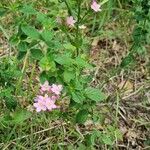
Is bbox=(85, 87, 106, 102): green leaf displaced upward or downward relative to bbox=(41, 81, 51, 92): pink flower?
downward

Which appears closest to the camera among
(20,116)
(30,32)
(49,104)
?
(30,32)

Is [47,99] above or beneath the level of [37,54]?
beneath

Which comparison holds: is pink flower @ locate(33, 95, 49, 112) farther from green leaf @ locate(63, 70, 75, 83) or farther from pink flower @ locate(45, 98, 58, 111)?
green leaf @ locate(63, 70, 75, 83)

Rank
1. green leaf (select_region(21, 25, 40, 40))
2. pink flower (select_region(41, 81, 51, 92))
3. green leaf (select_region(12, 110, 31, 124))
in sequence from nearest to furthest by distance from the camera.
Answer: green leaf (select_region(21, 25, 40, 40)), pink flower (select_region(41, 81, 51, 92)), green leaf (select_region(12, 110, 31, 124))

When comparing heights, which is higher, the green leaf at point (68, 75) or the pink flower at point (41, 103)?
the green leaf at point (68, 75)

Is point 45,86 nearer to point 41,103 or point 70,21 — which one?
point 41,103

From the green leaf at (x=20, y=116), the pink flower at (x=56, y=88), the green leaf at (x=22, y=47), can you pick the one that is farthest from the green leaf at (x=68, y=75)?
the green leaf at (x=20, y=116)

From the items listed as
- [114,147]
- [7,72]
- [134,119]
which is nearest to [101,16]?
[134,119]

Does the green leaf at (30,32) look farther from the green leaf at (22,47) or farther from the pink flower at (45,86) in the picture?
the pink flower at (45,86)

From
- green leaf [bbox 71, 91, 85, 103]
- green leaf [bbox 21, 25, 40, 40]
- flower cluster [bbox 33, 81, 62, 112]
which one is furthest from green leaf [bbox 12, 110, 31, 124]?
green leaf [bbox 21, 25, 40, 40]

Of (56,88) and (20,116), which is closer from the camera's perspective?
(56,88)

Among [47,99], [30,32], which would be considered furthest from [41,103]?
[30,32]
